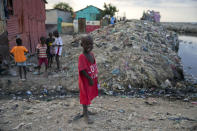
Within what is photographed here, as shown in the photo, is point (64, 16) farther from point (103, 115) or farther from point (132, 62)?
point (103, 115)

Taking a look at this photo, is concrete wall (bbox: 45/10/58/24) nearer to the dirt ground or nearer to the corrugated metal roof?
the corrugated metal roof

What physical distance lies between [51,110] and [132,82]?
2710mm

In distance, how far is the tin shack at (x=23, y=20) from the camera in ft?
21.5

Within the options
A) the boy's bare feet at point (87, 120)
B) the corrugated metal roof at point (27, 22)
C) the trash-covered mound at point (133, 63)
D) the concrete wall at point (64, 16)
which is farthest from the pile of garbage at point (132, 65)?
the concrete wall at point (64, 16)

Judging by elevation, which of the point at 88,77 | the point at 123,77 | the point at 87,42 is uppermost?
the point at 87,42

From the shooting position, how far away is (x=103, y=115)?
321cm

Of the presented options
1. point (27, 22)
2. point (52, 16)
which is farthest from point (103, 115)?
point (52, 16)

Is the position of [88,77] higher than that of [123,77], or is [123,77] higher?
[88,77]

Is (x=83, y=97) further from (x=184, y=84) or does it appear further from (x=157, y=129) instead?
(x=184, y=84)

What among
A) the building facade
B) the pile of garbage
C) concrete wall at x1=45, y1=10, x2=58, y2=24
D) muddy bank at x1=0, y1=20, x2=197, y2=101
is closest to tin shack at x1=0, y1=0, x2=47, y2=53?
muddy bank at x1=0, y1=20, x2=197, y2=101

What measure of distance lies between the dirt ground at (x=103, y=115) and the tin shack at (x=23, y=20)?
12.6 feet

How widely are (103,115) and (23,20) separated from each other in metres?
7.18

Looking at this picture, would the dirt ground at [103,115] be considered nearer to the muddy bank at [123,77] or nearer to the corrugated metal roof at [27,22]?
the muddy bank at [123,77]

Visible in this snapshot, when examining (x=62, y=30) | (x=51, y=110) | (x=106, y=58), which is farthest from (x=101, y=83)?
(x=62, y=30)
